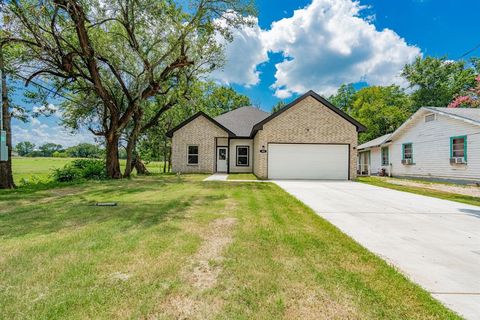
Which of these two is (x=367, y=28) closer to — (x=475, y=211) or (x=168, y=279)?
(x=475, y=211)

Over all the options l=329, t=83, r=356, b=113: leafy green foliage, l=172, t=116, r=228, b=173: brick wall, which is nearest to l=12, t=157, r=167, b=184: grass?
l=172, t=116, r=228, b=173: brick wall

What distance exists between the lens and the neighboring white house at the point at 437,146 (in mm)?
12156

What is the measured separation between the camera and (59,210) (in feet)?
17.8

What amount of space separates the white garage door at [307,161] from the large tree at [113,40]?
6.99 m

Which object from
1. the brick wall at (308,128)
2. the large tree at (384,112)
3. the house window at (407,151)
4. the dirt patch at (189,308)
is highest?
the large tree at (384,112)

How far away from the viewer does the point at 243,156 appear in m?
18.4

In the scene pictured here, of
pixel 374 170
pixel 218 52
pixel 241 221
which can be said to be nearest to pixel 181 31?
pixel 218 52

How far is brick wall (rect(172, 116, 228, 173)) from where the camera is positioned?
57.3 ft

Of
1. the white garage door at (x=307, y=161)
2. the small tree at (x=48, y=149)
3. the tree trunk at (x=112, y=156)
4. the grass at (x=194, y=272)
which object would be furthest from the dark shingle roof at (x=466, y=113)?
the small tree at (x=48, y=149)

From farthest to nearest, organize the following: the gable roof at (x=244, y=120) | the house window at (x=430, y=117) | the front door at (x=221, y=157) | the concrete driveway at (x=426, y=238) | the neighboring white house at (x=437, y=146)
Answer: the front door at (x=221, y=157)
the house window at (x=430, y=117)
the gable roof at (x=244, y=120)
the neighboring white house at (x=437, y=146)
the concrete driveway at (x=426, y=238)

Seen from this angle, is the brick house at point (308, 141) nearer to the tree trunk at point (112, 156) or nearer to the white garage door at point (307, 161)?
the white garage door at point (307, 161)

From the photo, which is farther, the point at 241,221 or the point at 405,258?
the point at 241,221

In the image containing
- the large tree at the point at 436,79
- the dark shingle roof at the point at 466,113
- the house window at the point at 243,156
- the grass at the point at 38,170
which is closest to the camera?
the dark shingle roof at the point at 466,113

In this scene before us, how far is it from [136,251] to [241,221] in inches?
83.8
